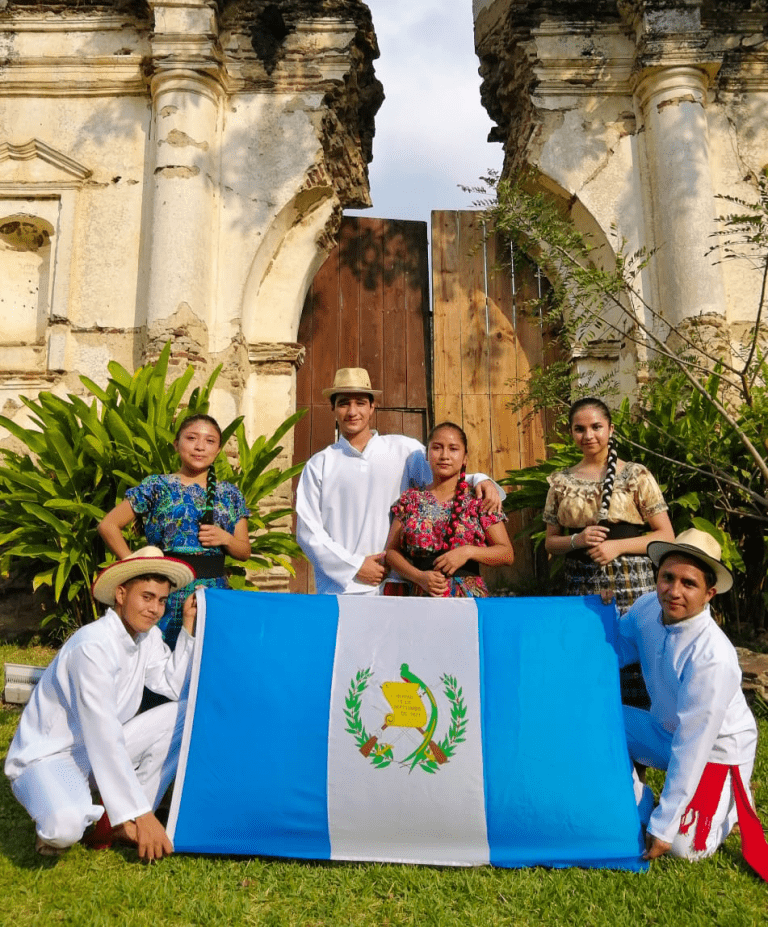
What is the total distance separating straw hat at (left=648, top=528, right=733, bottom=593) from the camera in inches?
102

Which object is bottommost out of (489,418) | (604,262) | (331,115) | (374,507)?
(374,507)

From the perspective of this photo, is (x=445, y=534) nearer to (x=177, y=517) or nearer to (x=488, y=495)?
(x=488, y=495)

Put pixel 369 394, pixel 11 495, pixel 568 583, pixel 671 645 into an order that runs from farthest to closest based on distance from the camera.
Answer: pixel 11 495, pixel 369 394, pixel 568 583, pixel 671 645

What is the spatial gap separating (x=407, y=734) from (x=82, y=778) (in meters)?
1.07

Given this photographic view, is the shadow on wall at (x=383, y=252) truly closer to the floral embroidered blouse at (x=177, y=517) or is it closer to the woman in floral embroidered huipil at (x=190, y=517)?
the woman in floral embroidered huipil at (x=190, y=517)

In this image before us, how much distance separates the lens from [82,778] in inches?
100

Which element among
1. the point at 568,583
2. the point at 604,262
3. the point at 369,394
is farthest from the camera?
the point at 604,262

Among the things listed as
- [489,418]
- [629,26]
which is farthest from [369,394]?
[629,26]

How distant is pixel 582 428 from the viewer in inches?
136

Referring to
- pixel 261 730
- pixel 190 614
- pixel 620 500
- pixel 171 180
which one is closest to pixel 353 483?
pixel 190 614

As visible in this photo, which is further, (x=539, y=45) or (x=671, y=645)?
(x=539, y=45)

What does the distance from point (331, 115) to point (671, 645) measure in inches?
231

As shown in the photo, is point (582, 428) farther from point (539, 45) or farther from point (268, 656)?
point (539, 45)

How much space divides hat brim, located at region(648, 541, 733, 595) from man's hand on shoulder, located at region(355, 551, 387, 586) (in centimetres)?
115
